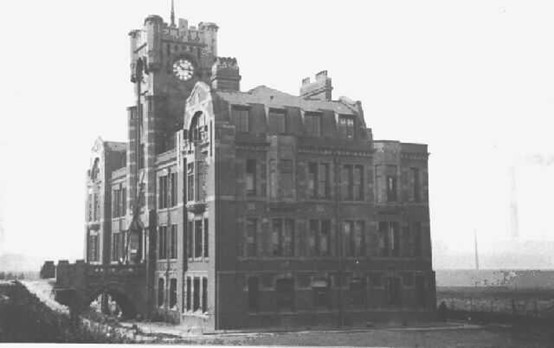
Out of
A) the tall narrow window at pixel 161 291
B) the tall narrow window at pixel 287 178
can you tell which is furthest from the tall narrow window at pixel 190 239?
the tall narrow window at pixel 287 178

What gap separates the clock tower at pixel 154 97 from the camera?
87.7ft

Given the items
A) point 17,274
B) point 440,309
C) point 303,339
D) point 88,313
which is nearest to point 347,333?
point 303,339

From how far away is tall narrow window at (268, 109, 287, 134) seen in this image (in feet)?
83.5

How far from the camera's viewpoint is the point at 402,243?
24531 millimetres

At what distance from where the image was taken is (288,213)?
24.8m

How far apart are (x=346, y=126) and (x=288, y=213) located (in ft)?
11.0

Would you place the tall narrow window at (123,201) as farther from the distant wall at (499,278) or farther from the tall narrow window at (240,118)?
the distant wall at (499,278)

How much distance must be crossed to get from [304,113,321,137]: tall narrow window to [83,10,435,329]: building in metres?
0.04

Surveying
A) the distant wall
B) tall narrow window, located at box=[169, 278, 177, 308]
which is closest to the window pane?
tall narrow window, located at box=[169, 278, 177, 308]

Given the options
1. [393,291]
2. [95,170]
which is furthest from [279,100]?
[95,170]

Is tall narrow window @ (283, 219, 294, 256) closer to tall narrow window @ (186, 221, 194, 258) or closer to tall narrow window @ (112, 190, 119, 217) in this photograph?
tall narrow window @ (186, 221, 194, 258)

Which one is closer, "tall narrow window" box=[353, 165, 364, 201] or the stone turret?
"tall narrow window" box=[353, 165, 364, 201]

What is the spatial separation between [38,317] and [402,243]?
1119 centimetres

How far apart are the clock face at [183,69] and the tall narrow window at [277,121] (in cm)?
448
